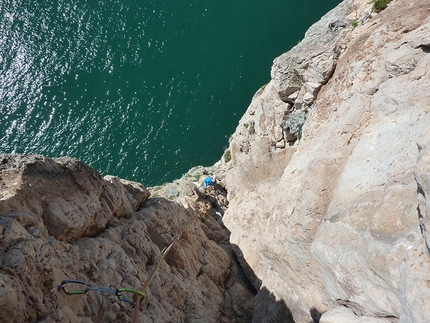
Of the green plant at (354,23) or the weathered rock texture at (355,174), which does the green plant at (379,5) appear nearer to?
the weathered rock texture at (355,174)

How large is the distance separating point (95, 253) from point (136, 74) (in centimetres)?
3319

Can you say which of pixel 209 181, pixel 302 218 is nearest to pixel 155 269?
pixel 302 218

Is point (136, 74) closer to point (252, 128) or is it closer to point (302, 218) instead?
point (252, 128)

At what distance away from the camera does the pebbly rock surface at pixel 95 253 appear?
8.01 metres

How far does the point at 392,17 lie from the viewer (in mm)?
Result: 11680

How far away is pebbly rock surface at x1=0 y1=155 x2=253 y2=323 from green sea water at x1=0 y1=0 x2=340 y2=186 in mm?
21547

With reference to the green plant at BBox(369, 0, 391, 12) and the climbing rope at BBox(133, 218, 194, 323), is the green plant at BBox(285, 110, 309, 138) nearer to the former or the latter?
the green plant at BBox(369, 0, 391, 12)

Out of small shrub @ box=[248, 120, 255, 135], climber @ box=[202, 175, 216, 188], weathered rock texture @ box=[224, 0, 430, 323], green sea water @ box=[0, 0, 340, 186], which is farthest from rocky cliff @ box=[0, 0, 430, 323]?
green sea water @ box=[0, 0, 340, 186]

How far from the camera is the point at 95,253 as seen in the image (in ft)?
35.1

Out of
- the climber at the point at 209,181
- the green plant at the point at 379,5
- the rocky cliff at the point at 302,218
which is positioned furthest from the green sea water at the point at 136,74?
the green plant at the point at 379,5

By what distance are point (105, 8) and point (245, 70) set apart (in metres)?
18.7

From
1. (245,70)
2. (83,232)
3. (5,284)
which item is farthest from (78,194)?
(245,70)

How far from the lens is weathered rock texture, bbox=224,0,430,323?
8125 millimetres

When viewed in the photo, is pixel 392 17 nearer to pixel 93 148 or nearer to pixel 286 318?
pixel 286 318
